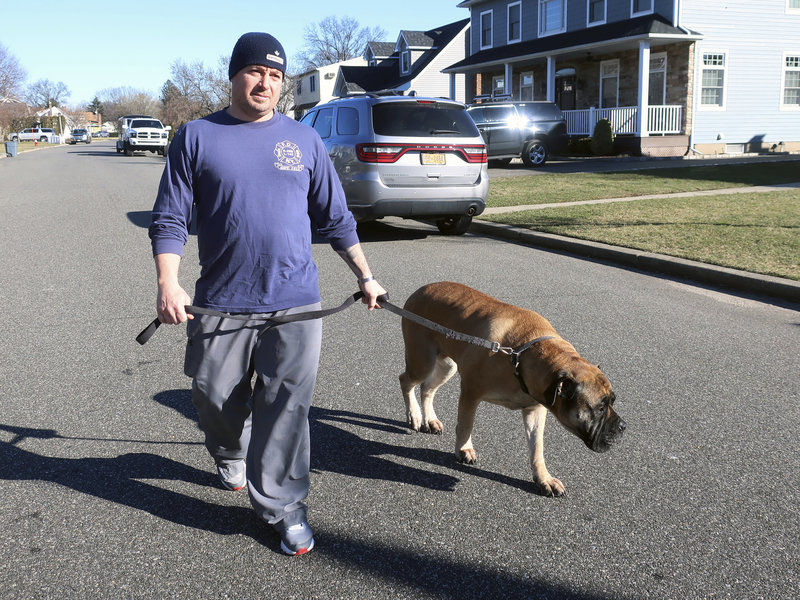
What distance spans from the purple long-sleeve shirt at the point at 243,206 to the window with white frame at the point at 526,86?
31810 mm

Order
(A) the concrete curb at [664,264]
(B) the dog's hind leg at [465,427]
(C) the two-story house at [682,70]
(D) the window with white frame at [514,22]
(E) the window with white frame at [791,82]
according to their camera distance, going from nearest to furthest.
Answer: (B) the dog's hind leg at [465,427] → (A) the concrete curb at [664,264] → (C) the two-story house at [682,70] → (E) the window with white frame at [791,82] → (D) the window with white frame at [514,22]

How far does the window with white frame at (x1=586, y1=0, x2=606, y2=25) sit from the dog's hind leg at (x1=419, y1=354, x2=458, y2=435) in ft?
89.7

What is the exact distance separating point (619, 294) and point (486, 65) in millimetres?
28009

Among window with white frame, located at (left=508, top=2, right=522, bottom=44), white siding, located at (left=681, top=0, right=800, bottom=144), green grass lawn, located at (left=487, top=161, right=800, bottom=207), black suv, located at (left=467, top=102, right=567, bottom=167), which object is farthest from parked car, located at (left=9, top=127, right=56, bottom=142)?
green grass lawn, located at (left=487, top=161, right=800, bottom=207)

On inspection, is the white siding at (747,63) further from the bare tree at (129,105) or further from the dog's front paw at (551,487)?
the bare tree at (129,105)

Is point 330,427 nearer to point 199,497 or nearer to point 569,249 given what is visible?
point 199,497

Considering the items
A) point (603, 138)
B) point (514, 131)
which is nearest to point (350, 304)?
point (514, 131)

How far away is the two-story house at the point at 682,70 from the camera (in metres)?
25.8

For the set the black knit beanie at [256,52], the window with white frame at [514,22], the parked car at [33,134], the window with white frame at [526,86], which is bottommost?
the black knit beanie at [256,52]

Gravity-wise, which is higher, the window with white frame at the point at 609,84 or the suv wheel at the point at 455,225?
the window with white frame at the point at 609,84

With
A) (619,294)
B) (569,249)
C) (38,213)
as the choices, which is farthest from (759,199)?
(38,213)

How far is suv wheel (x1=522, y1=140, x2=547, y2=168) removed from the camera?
23.8 m

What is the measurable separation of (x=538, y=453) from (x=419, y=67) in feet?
151

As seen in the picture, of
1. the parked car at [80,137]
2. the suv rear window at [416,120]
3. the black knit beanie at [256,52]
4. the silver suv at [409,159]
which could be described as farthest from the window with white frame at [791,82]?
the parked car at [80,137]
